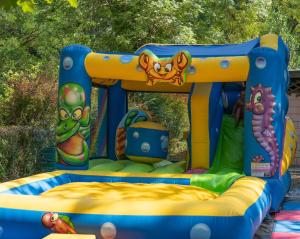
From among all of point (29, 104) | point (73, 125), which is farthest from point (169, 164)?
point (29, 104)

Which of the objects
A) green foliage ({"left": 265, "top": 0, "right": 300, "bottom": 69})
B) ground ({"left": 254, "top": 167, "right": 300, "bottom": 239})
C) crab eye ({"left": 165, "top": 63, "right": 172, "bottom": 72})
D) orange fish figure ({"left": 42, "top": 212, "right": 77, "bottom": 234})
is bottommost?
ground ({"left": 254, "top": 167, "right": 300, "bottom": 239})

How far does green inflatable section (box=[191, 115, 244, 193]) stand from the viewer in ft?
20.0

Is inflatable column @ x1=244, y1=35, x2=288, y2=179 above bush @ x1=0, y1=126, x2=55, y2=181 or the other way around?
above

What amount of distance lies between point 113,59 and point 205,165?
6.07ft

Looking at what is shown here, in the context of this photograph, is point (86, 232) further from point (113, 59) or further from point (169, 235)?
point (113, 59)

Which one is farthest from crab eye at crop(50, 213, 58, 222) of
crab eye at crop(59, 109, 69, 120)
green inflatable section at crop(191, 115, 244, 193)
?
crab eye at crop(59, 109, 69, 120)

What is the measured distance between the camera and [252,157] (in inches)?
244

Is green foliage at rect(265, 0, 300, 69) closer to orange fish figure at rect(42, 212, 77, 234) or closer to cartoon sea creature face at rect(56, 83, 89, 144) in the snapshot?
cartoon sea creature face at rect(56, 83, 89, 144)

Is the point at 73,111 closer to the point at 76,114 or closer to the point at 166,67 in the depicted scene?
the point at 76,114

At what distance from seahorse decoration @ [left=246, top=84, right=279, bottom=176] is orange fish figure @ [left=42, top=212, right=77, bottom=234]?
2710 millimetres

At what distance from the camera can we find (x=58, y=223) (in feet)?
14.1

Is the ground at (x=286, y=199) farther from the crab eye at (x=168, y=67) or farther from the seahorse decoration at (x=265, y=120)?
the crab eye at (x=168, y=67)

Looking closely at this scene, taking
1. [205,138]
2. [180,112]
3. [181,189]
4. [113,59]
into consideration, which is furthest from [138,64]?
[180,112]

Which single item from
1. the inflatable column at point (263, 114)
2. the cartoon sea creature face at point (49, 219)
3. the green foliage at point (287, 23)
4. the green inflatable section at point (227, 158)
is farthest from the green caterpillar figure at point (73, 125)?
the green foliage at point (287, 23)
